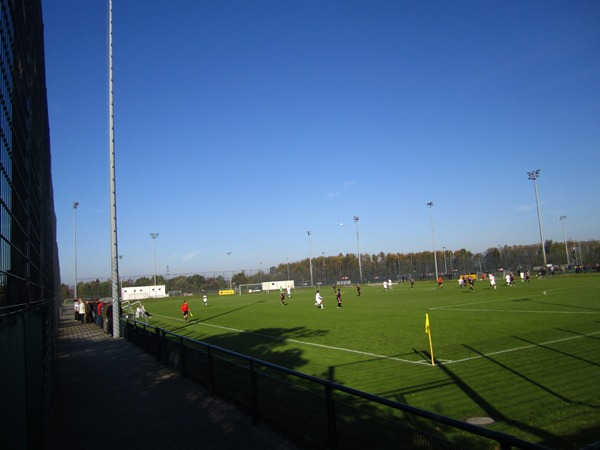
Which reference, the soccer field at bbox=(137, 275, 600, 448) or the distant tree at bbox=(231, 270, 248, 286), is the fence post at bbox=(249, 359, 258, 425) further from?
the distant tree at bbox=(231, 270, 248, 286)

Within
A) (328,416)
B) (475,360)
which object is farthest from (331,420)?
(475,360)

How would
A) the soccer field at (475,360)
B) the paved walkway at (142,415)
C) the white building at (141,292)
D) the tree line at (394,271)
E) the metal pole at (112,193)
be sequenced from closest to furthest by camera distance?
1. the paved walkway at (142,415)
2. the soccer field at (475,360)
3. the metal pole at (112,193)
4. the white building at (141,292)
5. the tree line at (394,271)

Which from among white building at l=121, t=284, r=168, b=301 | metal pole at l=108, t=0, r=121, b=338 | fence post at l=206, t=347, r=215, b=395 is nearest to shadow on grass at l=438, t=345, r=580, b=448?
fence post at l=206, t=347, r=215, b=395

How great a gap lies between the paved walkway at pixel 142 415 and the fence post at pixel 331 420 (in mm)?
889

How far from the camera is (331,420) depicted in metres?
5.60

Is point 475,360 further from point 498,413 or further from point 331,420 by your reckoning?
point 331,420

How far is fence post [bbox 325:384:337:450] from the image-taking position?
5559mm

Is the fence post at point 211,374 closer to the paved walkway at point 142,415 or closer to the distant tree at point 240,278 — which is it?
the paved walkway at point 142,415

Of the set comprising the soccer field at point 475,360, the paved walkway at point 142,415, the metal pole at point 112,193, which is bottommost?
the soccer field at point 475,360

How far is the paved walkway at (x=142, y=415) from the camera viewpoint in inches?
263

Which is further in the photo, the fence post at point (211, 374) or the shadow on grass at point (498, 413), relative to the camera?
the fence post at point (211, 374)

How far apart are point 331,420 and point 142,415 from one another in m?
4.31

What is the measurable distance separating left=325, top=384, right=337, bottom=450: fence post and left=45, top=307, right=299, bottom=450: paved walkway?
89 cm

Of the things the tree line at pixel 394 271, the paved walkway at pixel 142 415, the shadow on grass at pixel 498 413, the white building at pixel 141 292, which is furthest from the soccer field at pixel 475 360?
the tree line at pixel 394 271
